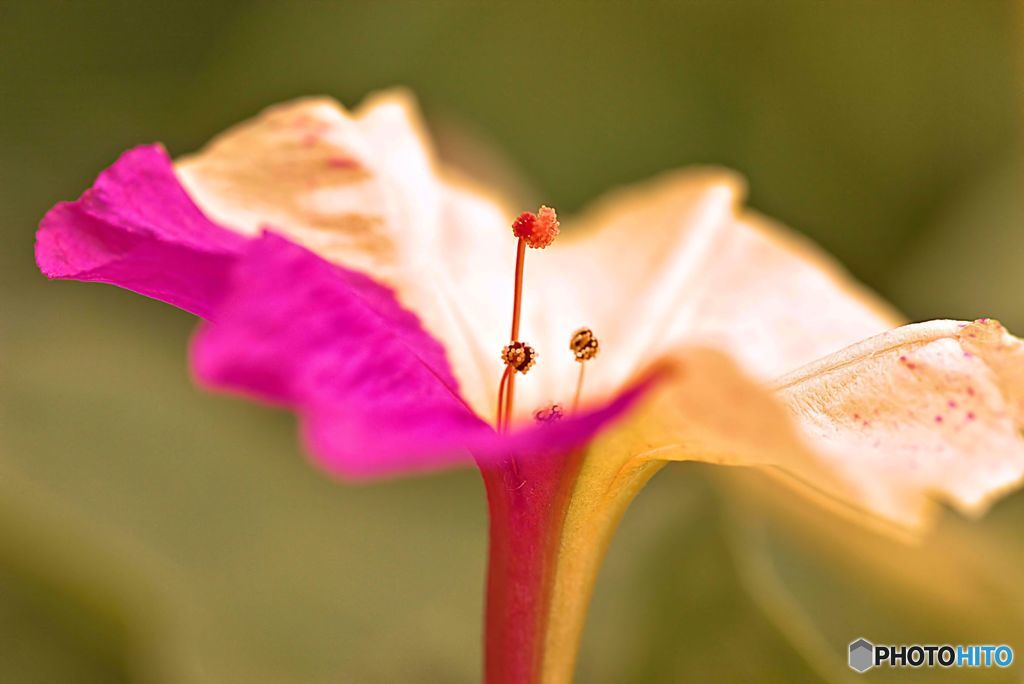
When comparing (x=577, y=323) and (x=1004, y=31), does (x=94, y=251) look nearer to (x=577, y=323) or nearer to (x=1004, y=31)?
(x=577, y=323)

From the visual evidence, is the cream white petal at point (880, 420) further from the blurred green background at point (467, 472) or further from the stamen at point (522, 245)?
the blurred green background at point (467, 472)

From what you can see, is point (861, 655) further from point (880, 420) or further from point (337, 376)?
point (337, 376)

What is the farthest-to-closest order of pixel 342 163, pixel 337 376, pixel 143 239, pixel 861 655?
pixel 861 655
pixel 342 163
pixel 143 239
pixel 337 376

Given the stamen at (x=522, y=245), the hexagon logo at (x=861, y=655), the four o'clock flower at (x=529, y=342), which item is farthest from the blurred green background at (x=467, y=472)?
the stamen at (x=522, y=245)

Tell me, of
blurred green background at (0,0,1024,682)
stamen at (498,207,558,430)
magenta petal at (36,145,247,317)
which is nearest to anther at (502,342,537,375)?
stamen at (498,207,558,430)

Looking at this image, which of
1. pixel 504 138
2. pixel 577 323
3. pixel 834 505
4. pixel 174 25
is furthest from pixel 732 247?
pixel 174 25

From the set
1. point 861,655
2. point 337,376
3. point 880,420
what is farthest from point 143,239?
point 861,655
